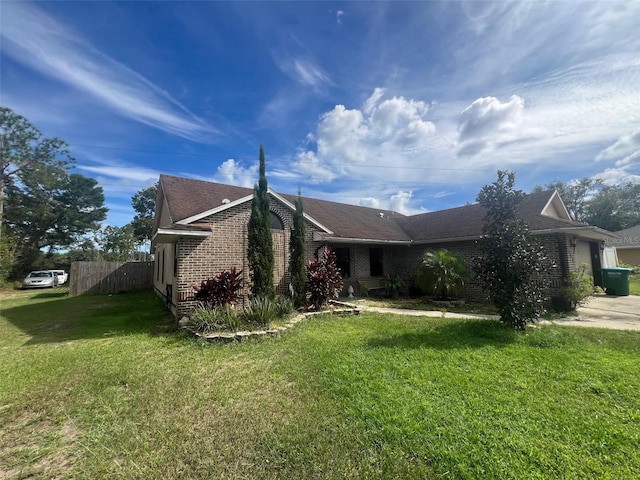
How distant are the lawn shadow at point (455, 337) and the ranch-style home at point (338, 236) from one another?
2.12 meters

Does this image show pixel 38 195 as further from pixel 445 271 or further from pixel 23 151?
pixel 445 271

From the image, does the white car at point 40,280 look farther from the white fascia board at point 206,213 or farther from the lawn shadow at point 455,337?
the lawn shadow at point 455,337

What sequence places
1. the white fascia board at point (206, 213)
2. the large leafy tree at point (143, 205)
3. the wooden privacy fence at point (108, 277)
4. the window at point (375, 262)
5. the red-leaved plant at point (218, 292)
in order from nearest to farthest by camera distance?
the red-leaved plant at point (218, 292), the white fascia board at point (206, 213), the window at point (375, 262), the wooden privacy fence at point (108, 277), the large leafy tree at point (143, 205)

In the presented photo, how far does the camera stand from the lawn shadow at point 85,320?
298 inches

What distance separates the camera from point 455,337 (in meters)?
6.23

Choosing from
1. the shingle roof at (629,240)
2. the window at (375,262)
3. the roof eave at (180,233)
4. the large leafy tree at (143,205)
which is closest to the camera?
the roof eave at (180,233)

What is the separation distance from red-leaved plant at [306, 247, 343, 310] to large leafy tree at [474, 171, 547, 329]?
4.52m

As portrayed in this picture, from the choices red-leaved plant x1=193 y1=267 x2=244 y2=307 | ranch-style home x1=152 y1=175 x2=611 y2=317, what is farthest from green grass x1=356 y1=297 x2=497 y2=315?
red-leaved plant x1=193 y1=267 x2=244 y2=307

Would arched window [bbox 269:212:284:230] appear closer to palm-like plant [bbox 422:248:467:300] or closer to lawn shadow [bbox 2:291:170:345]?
lawn shadow [bbox 2:291:170:345]

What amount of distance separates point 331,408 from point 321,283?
6196 millimetres

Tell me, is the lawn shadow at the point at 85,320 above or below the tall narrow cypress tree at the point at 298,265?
below

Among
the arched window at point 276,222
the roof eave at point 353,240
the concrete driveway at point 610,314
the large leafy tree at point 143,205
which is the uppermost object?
the large leafy tree at point 143,205

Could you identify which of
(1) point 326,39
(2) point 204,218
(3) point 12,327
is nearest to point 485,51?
(1) point 326,39

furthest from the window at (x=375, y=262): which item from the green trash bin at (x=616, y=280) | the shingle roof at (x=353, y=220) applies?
the green trash bin at (x=616, y=280)
